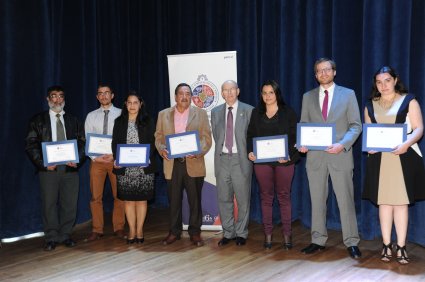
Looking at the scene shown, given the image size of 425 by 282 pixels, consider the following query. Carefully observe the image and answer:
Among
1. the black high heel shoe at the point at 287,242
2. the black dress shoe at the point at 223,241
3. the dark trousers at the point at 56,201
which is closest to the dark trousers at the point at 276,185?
the black high heel shoe at the point at 287,242

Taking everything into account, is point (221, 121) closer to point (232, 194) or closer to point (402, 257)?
point (232, 194)

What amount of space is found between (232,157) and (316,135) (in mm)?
806

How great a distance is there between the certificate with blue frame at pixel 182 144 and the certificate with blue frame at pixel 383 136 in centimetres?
147

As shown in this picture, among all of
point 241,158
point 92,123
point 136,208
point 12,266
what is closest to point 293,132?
point 241,158

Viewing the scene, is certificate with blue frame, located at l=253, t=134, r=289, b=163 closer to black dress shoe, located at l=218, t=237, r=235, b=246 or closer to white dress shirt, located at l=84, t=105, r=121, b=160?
black dress shoe, located at l=218, t=237, r=235, b=246

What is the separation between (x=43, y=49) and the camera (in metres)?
4.80

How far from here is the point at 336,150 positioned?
3561 mm

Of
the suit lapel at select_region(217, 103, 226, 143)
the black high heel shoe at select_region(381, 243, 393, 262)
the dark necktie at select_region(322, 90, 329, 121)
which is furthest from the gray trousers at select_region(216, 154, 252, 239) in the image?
the black high heel shoe at select_region(381, 243, 393, 262)

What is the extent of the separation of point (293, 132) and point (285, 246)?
1.04 meters

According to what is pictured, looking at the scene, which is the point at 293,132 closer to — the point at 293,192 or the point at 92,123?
the point at 293,192

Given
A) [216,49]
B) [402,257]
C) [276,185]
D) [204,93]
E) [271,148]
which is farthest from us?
[216,49]

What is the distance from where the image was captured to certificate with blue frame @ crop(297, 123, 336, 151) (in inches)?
141

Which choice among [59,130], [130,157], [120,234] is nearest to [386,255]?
[130,157]

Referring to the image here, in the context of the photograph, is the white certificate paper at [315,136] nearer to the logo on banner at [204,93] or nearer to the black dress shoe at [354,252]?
the black dress shoe at [354,252]
